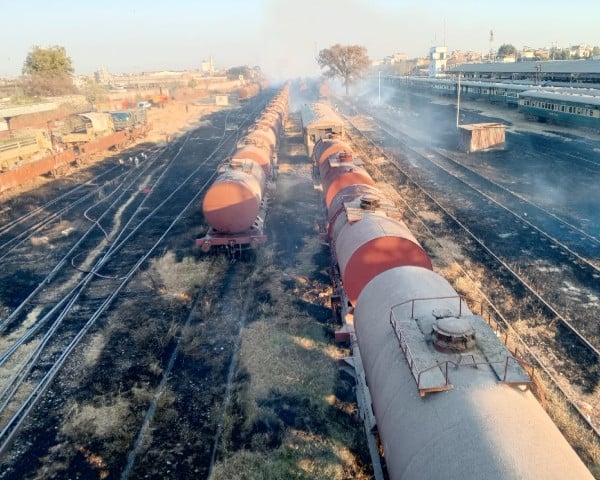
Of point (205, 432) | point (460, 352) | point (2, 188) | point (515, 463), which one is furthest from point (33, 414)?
point (2, 188)

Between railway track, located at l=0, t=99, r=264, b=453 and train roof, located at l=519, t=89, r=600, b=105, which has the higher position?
train roof, located at l=519, t=89, r=600, b=105

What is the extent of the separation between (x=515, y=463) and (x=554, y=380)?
286 inches

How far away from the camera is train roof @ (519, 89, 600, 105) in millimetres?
38594

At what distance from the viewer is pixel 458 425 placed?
507 centimetres

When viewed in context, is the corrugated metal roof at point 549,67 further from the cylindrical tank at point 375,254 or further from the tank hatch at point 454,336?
the tank hatch at point 454,336

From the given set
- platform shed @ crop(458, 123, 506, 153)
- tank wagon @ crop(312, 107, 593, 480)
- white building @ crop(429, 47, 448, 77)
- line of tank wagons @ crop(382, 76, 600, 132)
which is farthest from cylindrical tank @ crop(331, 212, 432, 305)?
white building @ crop(429, 47, 448, 77)

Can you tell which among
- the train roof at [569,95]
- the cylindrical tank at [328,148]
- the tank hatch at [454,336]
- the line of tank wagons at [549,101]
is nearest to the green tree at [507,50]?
the line of tank wagons at [549,101]

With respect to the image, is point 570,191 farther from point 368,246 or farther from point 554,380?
point 368,246

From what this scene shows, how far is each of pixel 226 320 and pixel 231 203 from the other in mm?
5080

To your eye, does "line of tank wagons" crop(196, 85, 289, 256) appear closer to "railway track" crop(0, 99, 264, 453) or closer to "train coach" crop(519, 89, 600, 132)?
"railway track" crop(0, 99, 264, 453)

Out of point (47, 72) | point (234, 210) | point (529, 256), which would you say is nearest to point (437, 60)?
point (47, 72)

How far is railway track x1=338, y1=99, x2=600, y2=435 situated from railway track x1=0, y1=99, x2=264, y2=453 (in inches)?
504

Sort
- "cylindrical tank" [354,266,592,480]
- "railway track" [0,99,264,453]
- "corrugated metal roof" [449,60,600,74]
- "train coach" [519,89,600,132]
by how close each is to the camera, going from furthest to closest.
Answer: "corrugated metal roof" [449,60,600,74], "train coach" [519,89,600,132], "railway track" [0,99,264,453], "cylindrical tank" [354,266,592,480]

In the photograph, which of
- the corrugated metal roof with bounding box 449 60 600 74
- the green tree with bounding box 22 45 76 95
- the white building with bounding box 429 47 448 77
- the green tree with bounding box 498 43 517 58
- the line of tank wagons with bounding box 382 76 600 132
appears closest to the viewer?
the line of tank wagons with bounding box 382 76 600 132
